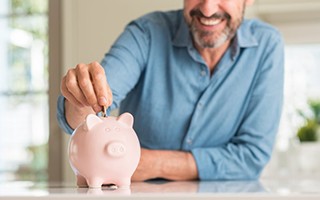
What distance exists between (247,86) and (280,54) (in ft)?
0.41

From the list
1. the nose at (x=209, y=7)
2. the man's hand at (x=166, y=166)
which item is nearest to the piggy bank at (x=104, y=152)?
the man's hand at (x=166, y=166)

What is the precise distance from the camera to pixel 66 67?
2643mm

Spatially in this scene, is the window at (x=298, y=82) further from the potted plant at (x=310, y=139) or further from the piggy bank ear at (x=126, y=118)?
the piggy bank ear at (x=126, y=118)

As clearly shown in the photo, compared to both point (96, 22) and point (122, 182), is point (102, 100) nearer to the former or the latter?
point (122, 182)

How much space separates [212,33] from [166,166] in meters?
0.35

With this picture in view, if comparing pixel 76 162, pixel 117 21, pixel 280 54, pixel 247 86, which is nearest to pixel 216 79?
pixel 247 86

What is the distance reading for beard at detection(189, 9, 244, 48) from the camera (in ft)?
5.08

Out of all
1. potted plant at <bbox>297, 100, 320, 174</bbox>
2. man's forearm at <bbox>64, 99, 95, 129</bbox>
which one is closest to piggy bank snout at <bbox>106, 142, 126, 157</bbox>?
man's forearm at <bbox>64, 99, 95, 129</bbox>

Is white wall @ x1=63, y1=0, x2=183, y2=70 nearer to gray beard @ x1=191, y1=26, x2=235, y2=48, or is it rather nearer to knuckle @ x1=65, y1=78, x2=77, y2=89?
gray beard @ x1=191, y1=26, x2=235, y2=48

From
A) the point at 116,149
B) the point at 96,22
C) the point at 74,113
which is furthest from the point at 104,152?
the point at 96,22

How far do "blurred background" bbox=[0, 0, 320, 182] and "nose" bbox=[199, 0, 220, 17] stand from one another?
3.42 feet

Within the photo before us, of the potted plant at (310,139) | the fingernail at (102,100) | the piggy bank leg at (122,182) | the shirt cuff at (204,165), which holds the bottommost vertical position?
the potted plant at (310,139)

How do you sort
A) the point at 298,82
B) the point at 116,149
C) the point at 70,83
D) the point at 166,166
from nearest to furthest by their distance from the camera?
the point at 116,149 < the point at 70,83 < the point at 166,166 < the point at 298,82

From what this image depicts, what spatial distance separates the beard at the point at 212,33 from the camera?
5.08 ft
